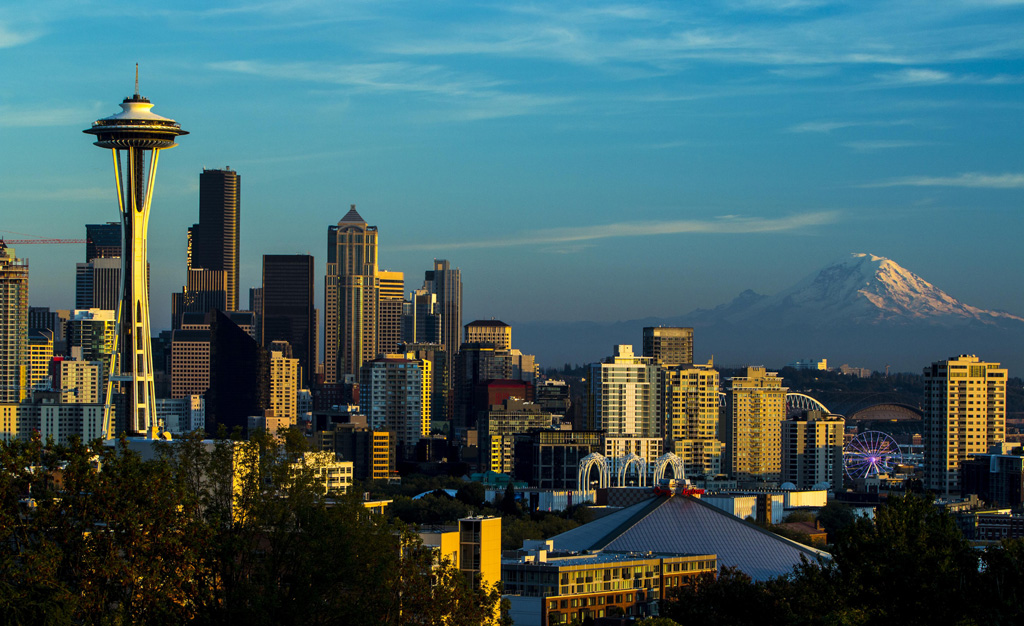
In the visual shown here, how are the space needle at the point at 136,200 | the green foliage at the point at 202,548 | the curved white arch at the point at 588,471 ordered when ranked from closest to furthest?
the green foliage at the point at 202,548
the space needle at the point at 136,200
the curved white arch at the point at 588,471

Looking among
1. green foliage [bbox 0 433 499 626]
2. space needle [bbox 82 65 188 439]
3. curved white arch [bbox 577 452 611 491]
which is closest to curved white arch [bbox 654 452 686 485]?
curved white arch [bbox 577 452 611 491]

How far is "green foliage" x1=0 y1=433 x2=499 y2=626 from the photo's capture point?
140ft

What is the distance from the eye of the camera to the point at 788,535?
417ft

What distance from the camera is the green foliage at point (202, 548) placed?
42.5 meters

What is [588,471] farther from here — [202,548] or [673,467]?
[202,548]

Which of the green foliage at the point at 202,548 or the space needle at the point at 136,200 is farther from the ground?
the space needle at the point at 136,200

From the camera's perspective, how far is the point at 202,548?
45.2 m

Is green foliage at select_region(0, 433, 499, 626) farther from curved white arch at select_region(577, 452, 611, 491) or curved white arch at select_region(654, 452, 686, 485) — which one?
curved white arch at select_region(577, 452, 611, 491)

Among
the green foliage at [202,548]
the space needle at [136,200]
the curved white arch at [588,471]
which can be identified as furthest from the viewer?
the curved white arch at [588,471]

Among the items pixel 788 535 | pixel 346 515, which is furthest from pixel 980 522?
pixel 346 515

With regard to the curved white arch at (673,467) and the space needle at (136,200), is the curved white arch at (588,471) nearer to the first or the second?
the curved white arch at (673,467)

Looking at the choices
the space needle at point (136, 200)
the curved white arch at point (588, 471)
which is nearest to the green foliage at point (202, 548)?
the space needle at point (136, 200)

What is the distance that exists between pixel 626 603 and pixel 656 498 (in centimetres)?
2934

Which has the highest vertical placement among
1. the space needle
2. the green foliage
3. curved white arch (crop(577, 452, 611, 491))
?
the space needle
